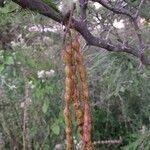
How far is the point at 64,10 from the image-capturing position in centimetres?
70

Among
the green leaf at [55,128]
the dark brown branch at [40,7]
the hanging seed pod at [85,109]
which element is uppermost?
the dark brown branch at [40,7]

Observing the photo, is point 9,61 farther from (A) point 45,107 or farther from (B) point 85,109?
(B) point 85,109

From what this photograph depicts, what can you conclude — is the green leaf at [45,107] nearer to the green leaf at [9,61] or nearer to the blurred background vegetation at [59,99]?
the blurred background vegetation at [59,99]

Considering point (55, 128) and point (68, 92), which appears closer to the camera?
point (68, 92)

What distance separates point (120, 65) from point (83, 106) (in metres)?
1.91

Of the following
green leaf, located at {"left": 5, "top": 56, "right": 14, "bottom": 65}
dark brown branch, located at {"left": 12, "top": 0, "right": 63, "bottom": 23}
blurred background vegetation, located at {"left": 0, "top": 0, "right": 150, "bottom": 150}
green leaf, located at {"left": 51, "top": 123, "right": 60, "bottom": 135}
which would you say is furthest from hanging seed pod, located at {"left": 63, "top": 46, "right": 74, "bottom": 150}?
green leaf, located at {"left": 5, "top": 56, "right": 14, "bottom": 65}

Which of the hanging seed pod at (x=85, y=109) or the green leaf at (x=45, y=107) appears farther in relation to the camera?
the green leaf at (x=45, y=107)

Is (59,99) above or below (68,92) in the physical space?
above

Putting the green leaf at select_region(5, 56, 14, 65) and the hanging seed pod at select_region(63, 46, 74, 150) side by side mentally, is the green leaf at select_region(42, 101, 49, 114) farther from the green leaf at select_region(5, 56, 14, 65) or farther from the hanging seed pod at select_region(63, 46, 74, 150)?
the hanging seed pod at select_region(63, 46, 74, 150)

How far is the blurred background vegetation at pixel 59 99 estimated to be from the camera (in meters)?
2.60

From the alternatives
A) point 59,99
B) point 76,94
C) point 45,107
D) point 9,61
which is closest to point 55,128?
point 45,107

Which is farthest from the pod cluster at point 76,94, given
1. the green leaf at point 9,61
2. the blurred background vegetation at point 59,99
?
the green leaf at point 9,61

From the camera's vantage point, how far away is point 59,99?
2904 millimetres

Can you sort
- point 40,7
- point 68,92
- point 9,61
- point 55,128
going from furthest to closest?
point 9,61, point 55,128, point 40,7, point 68,92
